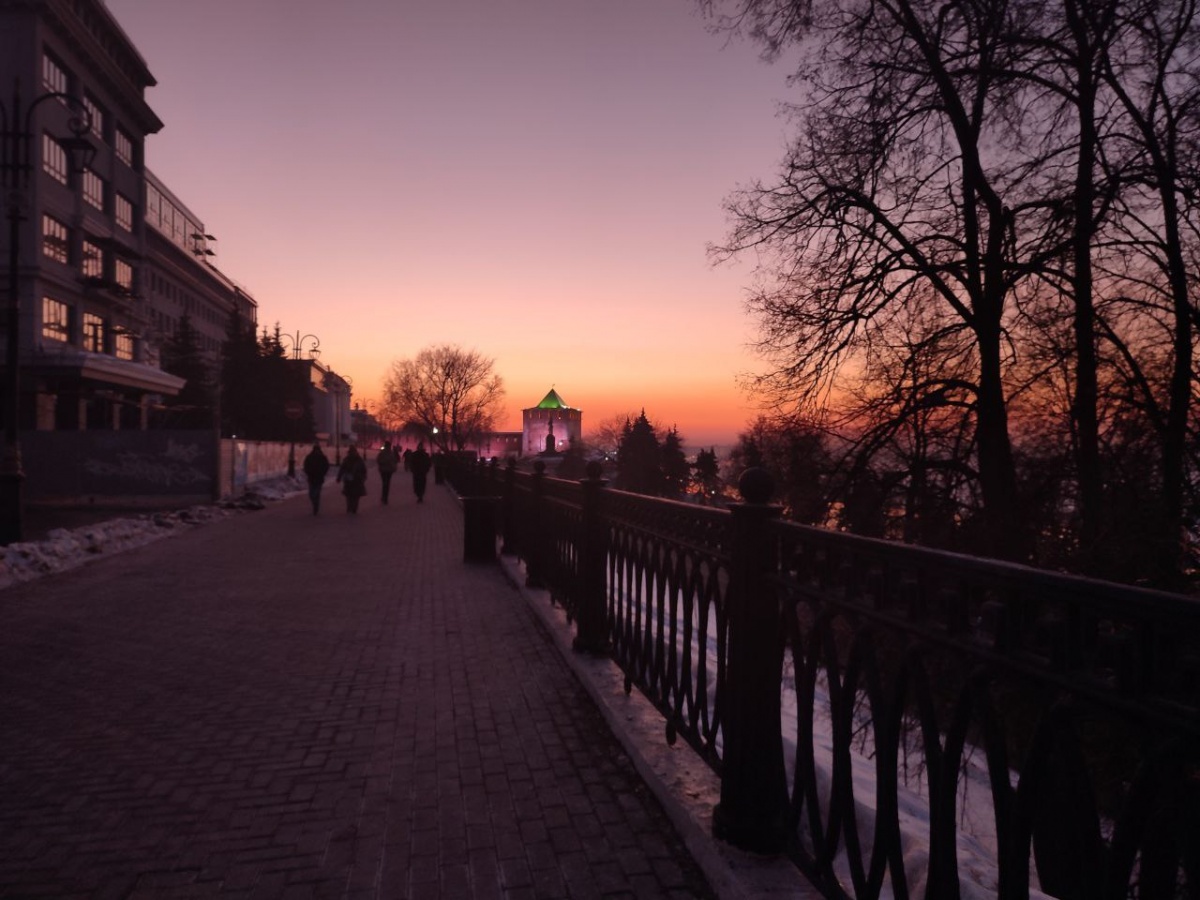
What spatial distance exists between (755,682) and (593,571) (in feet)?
9.25

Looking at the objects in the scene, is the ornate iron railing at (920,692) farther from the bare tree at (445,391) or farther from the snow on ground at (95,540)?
the bare tree at (445,391)

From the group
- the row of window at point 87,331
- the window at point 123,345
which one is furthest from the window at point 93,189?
the window at point 123,345

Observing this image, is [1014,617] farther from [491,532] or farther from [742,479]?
[491,532]

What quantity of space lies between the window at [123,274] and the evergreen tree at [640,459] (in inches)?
1806

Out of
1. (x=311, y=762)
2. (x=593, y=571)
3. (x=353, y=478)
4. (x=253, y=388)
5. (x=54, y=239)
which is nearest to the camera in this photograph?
(x=311, y=762)

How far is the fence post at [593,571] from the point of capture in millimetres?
5688

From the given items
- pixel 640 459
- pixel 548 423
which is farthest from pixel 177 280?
pixel 548 423

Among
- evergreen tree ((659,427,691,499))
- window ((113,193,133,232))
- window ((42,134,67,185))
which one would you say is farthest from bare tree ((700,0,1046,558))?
evergreen tree ((659,427,691,499))

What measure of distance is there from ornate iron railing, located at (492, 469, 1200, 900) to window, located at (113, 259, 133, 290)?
2056 inches

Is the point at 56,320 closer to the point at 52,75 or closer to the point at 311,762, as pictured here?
the point at 52,75

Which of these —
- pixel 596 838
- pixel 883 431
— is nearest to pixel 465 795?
pixel 596 838

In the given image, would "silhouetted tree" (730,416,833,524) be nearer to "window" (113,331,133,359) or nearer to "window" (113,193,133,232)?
"window" (113,331,133,359)

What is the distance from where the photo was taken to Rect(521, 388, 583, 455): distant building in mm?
171250

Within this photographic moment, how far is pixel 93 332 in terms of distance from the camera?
154 ft
